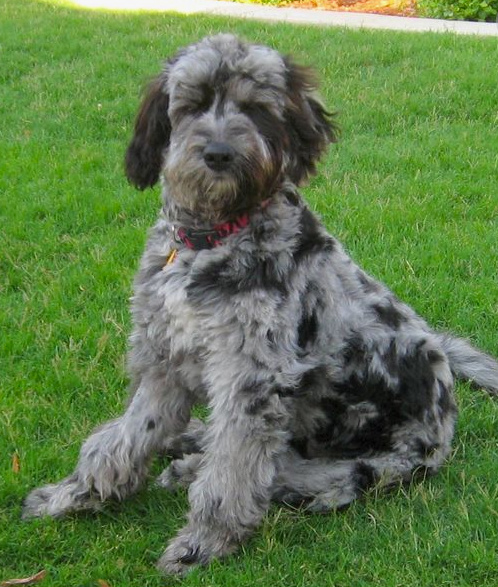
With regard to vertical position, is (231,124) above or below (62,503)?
above

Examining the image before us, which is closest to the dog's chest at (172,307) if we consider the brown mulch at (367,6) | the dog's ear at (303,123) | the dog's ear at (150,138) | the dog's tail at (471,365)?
the dog's ear at (150,138)

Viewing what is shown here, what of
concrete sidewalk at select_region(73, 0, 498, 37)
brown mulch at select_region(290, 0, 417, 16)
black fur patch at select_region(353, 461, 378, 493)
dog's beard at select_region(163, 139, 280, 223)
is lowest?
brown mulch at select_region(290, 0, 417, 16)

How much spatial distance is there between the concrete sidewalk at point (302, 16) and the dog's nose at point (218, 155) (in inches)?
332

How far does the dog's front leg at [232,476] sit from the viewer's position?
3.82 m

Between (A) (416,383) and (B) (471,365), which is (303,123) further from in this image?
(B) (471,365)

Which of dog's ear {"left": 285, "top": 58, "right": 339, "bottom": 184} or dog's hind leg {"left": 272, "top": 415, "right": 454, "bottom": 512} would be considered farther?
dog's hind leg {"left": 272, "top": 415, "right": 454, "bottom": 512}

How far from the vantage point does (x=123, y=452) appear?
421cm

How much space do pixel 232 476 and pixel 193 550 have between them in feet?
1.13

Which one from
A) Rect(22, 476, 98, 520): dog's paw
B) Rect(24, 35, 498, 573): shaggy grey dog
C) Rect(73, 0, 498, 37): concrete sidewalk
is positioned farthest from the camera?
Rect(73, 0, 498, 37): concrete sidewalk

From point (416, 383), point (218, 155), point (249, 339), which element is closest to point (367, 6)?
point (416, 383)

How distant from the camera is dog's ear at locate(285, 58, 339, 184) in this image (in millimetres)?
3957

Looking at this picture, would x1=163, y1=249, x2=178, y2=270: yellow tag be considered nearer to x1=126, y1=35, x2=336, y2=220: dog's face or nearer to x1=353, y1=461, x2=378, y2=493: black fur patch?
x1=126, y1=35, x2=336, y2=220: dog's face

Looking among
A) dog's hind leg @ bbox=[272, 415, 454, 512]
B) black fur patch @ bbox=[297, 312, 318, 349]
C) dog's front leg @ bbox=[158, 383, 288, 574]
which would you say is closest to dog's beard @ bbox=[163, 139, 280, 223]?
black fur patch @ bbox=[297, 312, 318, 349]

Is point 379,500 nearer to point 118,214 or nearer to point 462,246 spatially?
point 462,246
